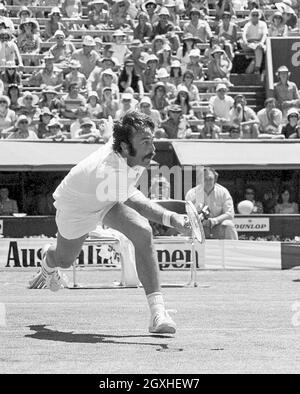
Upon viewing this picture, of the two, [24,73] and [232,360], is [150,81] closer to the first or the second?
[24,73]

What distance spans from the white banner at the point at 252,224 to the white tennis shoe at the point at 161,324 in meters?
11.9

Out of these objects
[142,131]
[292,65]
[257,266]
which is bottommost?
[257,266]

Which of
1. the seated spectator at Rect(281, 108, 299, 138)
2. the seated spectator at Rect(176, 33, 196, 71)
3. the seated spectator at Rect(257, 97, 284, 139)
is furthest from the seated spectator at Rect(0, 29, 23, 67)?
the seated spectator at Rect(281, 108, 299, 138)

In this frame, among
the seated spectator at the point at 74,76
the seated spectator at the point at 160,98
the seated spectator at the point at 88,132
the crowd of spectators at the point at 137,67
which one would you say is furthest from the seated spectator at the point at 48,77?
the seated spectator at the point at 160,98

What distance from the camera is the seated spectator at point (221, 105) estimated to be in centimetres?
2325

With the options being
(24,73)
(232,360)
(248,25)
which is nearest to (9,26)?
(24,73)

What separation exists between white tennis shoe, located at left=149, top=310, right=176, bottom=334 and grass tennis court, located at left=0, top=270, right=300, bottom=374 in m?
0.09

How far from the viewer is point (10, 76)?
76.2 feet

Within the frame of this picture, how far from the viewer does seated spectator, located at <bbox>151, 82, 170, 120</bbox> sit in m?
22.9

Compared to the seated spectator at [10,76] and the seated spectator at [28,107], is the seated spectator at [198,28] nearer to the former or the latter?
the seated spectator at [10,76]

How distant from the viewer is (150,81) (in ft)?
77.9

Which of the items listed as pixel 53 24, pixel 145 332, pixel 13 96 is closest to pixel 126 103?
pixel 13 96
